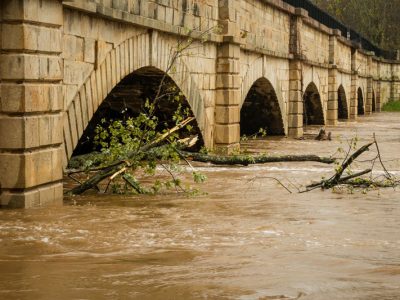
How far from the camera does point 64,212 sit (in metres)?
6.93

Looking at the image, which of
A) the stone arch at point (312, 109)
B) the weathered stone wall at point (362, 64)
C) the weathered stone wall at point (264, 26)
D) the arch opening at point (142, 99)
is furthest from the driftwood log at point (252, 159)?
the weathered stone wall at point (362, 64)

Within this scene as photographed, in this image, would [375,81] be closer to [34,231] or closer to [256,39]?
[256,39]

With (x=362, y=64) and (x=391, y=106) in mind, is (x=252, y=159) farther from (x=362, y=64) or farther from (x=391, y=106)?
(x=391, y=106)

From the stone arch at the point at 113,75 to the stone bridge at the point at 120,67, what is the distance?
0.04ft

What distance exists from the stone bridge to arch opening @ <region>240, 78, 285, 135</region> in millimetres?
30

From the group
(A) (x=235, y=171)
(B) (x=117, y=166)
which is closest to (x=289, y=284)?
(B) (x=117, y=166)

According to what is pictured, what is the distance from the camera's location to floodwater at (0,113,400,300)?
14.0ft

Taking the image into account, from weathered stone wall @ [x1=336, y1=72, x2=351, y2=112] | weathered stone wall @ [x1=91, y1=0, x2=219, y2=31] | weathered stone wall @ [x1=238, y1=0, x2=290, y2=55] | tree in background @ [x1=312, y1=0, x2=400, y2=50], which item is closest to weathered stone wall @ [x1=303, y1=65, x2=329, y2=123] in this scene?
weathered stone wall @ [x1=336, y1=72, x2=351, y2=112]

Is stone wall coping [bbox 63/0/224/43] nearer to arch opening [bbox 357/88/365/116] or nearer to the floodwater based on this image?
the floodwater

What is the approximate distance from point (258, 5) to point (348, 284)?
511 inches

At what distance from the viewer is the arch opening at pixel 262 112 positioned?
19016 millimetres

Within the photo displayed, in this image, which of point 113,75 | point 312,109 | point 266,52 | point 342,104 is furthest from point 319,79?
point 113,75

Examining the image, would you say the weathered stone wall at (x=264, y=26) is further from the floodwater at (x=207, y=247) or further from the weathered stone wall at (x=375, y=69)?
the weathered stone wall at (x=375, y=69)

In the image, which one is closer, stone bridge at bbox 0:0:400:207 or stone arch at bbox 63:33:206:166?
stone bridge at bbox 0:0:400:207
